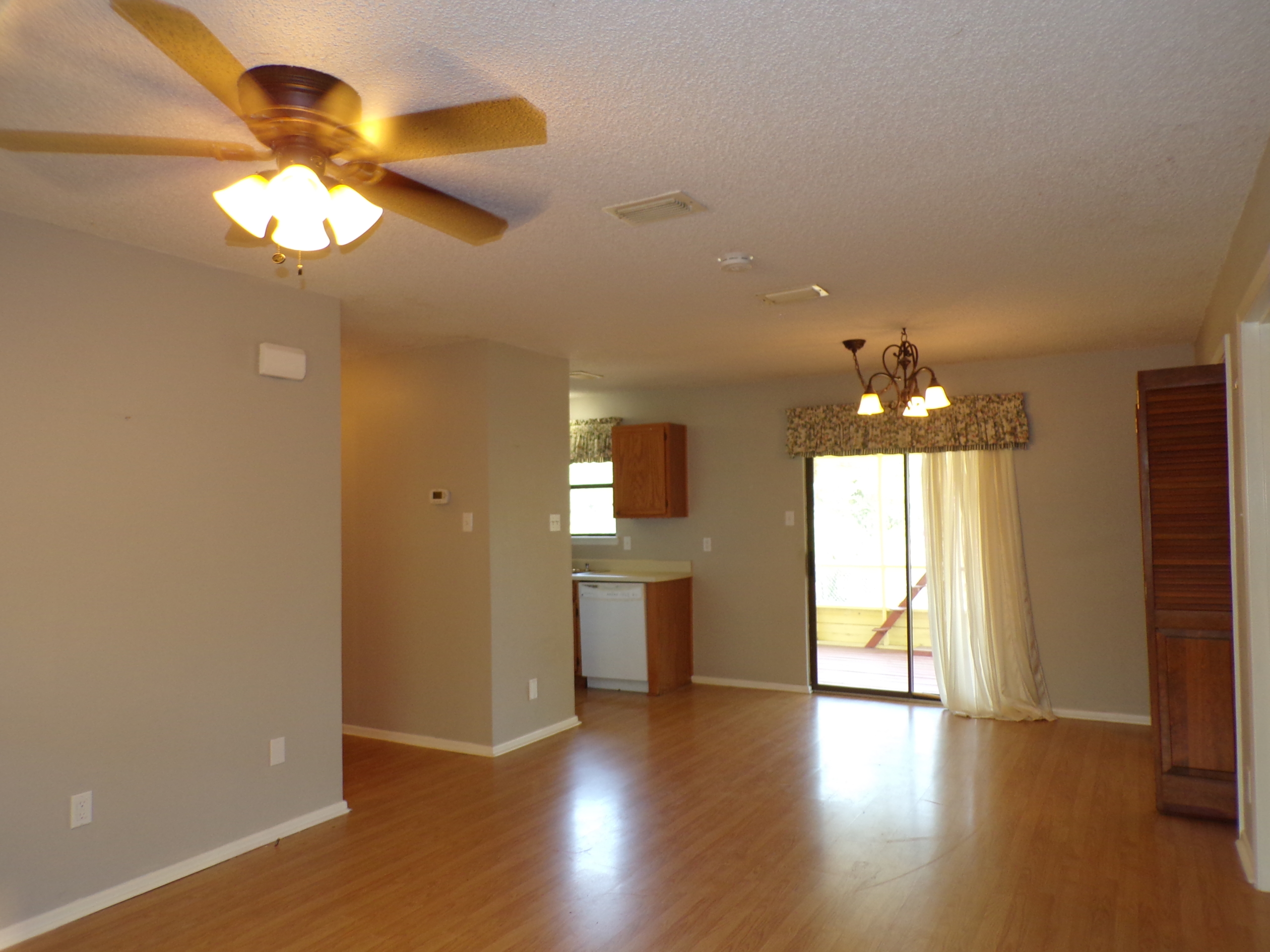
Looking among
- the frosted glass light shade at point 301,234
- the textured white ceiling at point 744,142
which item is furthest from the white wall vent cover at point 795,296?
the frosted glass light shade at point 301,234

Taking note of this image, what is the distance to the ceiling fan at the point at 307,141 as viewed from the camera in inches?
69.6

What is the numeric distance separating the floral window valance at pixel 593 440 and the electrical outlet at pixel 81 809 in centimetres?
477

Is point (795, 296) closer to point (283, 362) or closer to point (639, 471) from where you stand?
point (283, 362)

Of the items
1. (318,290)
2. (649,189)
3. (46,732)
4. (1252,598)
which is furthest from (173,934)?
(1252,598)

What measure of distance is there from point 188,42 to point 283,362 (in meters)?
2.41

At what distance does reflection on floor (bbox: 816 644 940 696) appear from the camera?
6488mm

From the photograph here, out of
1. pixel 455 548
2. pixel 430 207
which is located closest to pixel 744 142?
pixel 430 207

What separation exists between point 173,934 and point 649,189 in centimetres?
289

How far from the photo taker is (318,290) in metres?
3.93

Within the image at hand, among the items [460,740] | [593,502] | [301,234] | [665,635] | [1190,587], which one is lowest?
[460,740]

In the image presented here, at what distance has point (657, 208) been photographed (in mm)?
2910

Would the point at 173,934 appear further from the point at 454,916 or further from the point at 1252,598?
the point at 1252,598

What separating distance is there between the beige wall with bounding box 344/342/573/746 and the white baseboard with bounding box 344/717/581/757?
0.03 meters

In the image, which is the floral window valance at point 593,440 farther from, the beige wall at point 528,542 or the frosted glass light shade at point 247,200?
the frosted glass light shade at point 247,200
